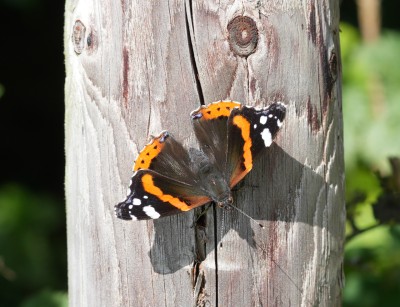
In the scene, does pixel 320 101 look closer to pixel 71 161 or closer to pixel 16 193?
pixel 71 161

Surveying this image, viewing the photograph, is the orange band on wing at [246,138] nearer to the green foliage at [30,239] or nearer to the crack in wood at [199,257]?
the crack in wood at [199,257]

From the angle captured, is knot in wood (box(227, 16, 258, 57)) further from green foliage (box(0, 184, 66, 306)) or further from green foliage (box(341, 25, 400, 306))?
green foliage (box(0, 184, 66, 306))

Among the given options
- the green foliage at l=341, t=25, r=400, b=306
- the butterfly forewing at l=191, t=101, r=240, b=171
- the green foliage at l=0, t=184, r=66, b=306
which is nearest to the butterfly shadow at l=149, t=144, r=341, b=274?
the butterfly forewing at l=191, t=101, r=240, b=171

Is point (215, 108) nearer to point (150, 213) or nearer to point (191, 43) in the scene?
point (191, 43)

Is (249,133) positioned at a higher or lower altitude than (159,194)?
higher

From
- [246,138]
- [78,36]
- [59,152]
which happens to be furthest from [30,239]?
[246,138]

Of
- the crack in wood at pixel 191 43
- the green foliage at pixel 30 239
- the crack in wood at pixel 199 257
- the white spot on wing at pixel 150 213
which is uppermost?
the crack in wood at pixel 191 43

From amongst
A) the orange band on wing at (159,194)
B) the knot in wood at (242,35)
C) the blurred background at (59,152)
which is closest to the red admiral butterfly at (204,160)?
the orange band on wing at (159,194)
